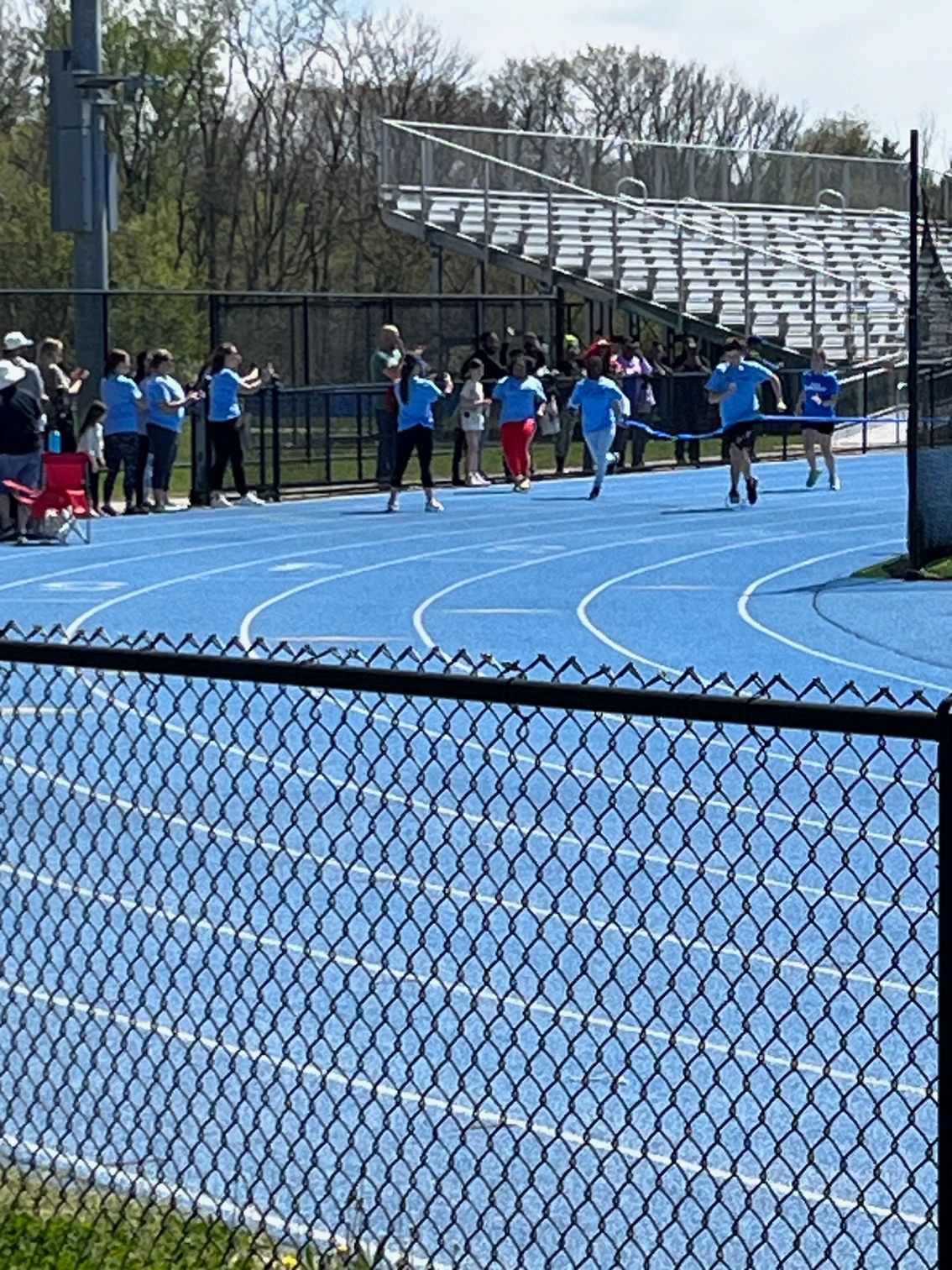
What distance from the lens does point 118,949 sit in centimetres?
646

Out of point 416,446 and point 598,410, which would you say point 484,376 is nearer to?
point 598,410

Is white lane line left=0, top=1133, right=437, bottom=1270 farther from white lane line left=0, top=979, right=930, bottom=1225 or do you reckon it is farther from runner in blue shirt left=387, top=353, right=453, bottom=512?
runner in blue shirt left=387, top=353, right=453, bottom=512

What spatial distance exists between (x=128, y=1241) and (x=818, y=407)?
93.0 ft

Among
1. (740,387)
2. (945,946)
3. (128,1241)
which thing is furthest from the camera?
(740,387)

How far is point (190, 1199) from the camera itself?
21.0 ft

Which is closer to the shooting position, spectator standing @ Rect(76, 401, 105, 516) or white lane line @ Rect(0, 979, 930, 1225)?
white lane line @ Rect(0, 979, 930, 1225)

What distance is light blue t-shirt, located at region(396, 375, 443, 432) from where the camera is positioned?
27.7 meters

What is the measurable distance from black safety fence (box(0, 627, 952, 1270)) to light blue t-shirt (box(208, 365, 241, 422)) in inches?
708

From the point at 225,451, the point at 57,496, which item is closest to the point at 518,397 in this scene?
the point at 225,451

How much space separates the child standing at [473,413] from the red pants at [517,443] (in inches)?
15.0

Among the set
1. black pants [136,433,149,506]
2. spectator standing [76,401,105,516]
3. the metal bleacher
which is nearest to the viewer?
spectator standing [76,401,105,516]

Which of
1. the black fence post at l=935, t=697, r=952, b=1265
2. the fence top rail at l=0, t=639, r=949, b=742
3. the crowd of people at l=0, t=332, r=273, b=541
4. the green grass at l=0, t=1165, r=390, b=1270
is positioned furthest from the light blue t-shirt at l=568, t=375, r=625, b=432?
the black fence post at l=935, t=697, r=952, b=1265

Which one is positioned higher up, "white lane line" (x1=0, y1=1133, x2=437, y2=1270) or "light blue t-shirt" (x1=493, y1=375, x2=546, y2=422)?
"light blue t-shirt" (x1=493, y1=375, x2=546, y2=422)

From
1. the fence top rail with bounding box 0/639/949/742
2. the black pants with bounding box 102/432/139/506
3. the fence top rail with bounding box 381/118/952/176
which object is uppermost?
the fence top rail with bounding box 381/118/952/176
